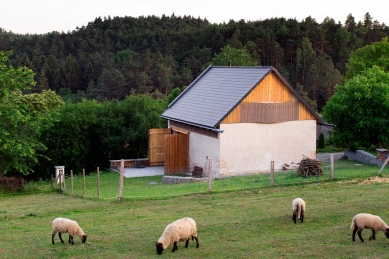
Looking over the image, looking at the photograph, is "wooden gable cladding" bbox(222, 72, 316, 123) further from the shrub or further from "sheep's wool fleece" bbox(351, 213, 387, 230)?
"sheep's wool fleece" bbox(351, 213, 387, 230)

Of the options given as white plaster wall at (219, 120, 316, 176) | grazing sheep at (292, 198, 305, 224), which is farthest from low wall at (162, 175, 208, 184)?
grazing sheep at (292, 198, 305, 224)

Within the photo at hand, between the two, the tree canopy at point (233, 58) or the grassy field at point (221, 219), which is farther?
the tree canopy at point (233, 58)

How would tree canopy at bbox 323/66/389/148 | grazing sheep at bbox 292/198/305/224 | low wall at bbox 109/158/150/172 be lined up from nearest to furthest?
grazing sheep at bbox 292/198/305/224
tree canopy at bbox 323/66/389/148
low wall at bbox 109/158/150/172

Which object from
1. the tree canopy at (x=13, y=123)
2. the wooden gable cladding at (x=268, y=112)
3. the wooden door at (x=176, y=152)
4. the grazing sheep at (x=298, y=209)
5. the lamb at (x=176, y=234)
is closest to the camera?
the lamb at (x=176, y=234)

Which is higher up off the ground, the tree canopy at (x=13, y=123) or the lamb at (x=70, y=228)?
the tree canopy at (x=13, y=123)

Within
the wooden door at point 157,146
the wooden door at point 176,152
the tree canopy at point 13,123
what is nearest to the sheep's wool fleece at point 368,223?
the tree canopy at point 13,123

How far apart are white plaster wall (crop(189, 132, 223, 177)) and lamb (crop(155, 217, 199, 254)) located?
18440 millimetres

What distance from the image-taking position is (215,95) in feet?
114

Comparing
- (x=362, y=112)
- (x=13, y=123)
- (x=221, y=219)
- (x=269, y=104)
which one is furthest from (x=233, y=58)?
(x=221, y=219)

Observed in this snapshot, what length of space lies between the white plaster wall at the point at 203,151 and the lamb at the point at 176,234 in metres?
18.4

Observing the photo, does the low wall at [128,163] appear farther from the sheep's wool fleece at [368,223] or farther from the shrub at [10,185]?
the sheep's wool fleece at [368,223]

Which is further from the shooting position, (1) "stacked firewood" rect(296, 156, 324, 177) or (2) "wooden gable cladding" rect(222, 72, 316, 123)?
(2) "wooden gable cladding" rect(222, 72, 316, 123)

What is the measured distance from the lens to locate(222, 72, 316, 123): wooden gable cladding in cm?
3212

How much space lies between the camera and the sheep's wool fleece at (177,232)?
500 inches
